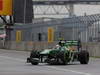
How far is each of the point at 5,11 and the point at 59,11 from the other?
32.6 metres

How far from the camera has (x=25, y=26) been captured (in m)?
52.3

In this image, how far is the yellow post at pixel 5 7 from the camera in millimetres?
61531

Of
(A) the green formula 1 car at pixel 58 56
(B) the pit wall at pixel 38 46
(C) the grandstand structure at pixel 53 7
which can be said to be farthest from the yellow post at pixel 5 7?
(A) the green formula 1 car at pixel 58 56

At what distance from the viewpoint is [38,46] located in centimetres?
4503

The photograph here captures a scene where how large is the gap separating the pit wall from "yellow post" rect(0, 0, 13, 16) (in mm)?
8895

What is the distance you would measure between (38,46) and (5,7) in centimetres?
1810

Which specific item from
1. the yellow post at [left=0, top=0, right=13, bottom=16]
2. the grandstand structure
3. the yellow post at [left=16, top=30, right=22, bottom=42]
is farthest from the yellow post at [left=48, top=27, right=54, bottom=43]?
the grandstand structure

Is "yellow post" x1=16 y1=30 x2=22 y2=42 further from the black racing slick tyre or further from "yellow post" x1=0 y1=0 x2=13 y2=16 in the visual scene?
the black racing slick tyre

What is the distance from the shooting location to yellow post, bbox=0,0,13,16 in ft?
202

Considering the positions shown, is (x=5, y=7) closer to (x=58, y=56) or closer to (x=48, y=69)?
(x=58, y=56)

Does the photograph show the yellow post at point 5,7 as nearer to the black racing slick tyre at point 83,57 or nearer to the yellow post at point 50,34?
the yellow post at point 50,34

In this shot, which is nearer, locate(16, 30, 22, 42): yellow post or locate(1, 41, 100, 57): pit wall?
locate(1, 41, 100, 57): pit wall

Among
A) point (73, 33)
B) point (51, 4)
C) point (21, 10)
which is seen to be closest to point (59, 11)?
point (51, 4)

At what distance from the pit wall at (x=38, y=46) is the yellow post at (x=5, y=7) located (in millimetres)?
8895
